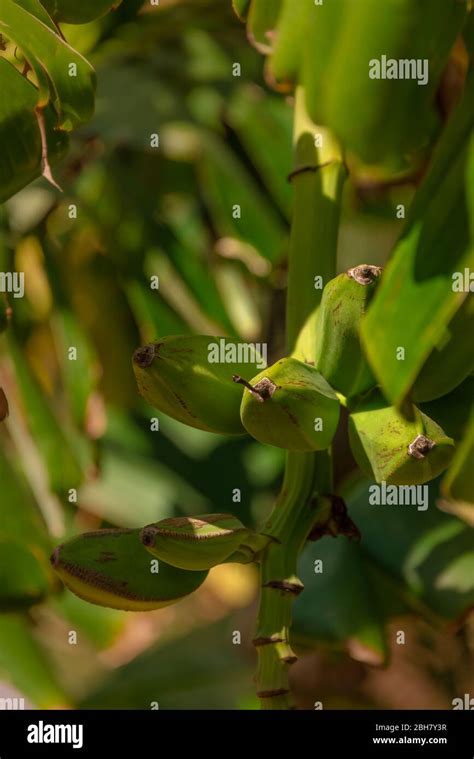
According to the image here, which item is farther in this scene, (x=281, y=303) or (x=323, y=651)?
(x=281, y=303)

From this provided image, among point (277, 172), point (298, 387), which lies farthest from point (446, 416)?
point (277, 172)

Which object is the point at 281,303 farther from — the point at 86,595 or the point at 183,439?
the point at 86,595

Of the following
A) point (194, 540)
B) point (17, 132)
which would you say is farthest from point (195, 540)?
point (17, 132)

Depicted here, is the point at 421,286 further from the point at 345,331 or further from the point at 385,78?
the point at 385,78

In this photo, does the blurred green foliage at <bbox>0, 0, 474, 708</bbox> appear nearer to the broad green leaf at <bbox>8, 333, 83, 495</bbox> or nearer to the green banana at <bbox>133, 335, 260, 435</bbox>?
the broad green leaf at <bbox>8, 333, 83, 495</bbox>

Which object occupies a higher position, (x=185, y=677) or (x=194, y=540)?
(x=194, y=540)

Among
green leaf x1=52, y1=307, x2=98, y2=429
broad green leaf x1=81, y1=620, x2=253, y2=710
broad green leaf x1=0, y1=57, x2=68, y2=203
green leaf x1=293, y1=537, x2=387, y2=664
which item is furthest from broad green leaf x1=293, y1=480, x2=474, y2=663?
broad green leaf x1=0, y1=57, x2=68, y2=203
